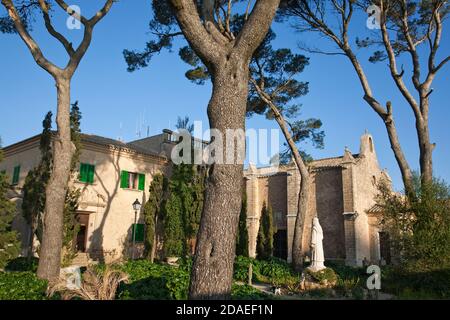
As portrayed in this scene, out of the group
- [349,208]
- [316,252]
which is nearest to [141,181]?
[316,252]

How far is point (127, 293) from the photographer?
7.36 m

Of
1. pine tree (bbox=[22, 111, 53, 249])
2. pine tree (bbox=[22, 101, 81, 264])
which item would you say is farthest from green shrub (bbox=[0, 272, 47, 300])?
pine tree (bbox=[22, 111, 53, 249])

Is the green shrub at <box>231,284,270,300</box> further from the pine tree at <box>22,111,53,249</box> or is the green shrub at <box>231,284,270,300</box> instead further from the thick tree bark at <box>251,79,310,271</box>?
the pine tree at <box>22,111,53,249</box>

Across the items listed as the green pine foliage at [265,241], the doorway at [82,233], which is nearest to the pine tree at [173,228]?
the doorway at [82,233]

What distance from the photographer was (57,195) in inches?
371

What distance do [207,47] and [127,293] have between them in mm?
4783

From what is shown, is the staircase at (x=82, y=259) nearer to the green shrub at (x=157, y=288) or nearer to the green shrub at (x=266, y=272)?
the green shrub at (x=266, y=272)

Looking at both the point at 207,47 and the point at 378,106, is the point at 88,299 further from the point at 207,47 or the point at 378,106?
the point at 378,106

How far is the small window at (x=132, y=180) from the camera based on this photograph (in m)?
20.8

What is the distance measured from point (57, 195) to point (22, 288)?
273cm

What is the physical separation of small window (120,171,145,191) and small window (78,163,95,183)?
→ 1856 millimetres

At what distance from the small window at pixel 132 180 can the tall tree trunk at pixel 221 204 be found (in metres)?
16.0

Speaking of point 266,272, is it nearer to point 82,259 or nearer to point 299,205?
point 299,205
